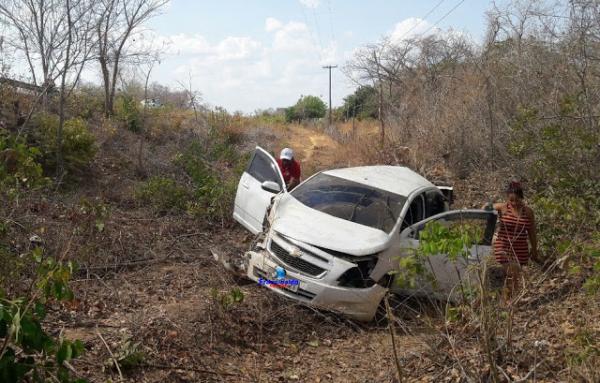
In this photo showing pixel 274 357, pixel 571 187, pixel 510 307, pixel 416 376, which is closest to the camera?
pixel 510 307

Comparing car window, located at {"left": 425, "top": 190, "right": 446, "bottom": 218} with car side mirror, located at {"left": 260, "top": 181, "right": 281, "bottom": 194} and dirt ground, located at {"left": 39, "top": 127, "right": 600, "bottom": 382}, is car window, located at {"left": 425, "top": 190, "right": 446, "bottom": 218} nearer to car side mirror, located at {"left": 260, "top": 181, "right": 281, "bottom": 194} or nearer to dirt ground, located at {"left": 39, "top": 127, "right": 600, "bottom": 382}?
dirt ground, located at {"left": 39, "top": 127, "right": 600, "bottom": 382}

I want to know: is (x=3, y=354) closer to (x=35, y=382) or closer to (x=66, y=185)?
(x=35, y=382)

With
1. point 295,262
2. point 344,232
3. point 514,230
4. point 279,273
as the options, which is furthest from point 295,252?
point 514,230

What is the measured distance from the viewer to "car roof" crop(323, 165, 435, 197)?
7.45 m

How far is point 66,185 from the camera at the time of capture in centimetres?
1173

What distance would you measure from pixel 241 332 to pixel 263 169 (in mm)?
3214

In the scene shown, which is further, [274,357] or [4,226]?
[274,357]

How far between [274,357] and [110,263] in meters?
3.01

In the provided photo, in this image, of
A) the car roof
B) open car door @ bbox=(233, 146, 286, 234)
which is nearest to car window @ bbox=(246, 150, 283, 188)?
open car door @ bbox=(233, 146, 286, 234)

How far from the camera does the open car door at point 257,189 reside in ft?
25.7

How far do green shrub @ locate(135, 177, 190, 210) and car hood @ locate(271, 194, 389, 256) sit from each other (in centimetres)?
373

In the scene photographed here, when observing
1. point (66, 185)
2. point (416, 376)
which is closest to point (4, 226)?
point (416, 376)

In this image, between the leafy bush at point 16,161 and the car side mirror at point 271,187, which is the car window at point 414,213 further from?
the leafy bush at point 16,161

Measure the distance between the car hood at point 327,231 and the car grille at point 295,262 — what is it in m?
0.19
